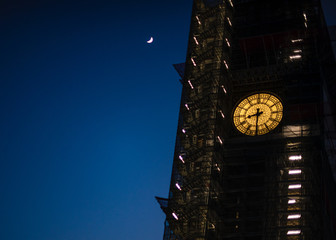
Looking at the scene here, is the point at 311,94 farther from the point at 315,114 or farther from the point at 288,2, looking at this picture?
the point at 288,2

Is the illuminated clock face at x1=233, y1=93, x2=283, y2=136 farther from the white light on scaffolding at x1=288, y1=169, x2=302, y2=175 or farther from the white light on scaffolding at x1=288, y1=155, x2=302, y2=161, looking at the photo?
the white light on scaffolding at x1=288, y1=169, x2=302, y2=175

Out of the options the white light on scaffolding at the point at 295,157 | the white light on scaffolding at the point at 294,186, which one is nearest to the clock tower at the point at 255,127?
the white light on scaffolding at the point at 295,157

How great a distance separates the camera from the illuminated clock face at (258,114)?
189ft

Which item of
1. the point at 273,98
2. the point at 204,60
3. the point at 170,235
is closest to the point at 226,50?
the point at 204,60

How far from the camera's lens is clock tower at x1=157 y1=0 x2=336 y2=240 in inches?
1962

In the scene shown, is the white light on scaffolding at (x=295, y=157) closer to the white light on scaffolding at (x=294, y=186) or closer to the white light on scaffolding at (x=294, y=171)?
the white light on scaffolding at (x=294, y=171)

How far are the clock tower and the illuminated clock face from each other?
10 cm

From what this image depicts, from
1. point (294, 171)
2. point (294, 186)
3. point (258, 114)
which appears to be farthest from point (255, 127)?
point (294, 186)

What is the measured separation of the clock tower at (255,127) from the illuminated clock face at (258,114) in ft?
0.32

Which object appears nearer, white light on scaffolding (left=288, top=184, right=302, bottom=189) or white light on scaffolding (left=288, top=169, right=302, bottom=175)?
white light on scaffolding (left=288, top=184, right=302, bottom=189)

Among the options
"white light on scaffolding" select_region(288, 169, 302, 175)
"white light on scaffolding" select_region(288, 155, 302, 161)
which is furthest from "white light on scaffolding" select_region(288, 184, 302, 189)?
"white light on scaffolding" select_region(288, 155, 302, 161)

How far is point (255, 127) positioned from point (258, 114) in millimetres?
1345

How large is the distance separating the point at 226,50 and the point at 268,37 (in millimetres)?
4669

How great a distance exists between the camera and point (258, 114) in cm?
5847
